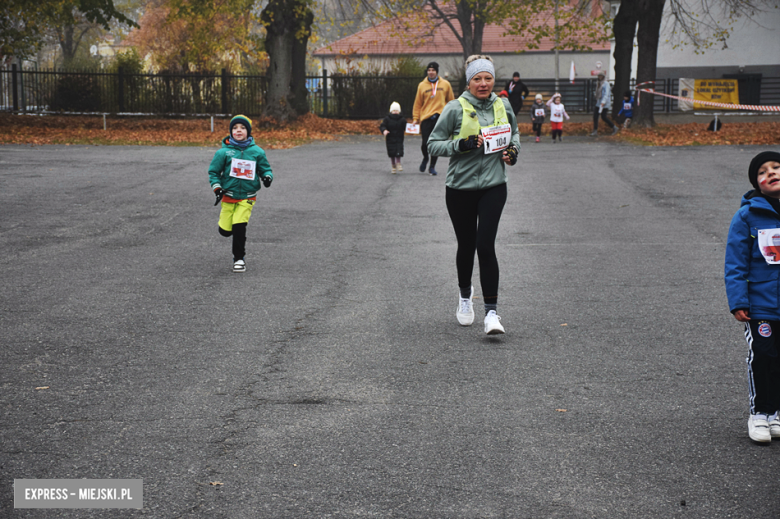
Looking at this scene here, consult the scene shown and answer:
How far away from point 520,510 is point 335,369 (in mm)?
2108

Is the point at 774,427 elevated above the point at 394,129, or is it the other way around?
the point at 394,129

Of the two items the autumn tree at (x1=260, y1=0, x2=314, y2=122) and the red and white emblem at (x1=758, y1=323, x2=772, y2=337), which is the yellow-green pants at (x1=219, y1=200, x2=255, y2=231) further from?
the autumn tree at (x1=260, y1=0, x2=314, y2=122)

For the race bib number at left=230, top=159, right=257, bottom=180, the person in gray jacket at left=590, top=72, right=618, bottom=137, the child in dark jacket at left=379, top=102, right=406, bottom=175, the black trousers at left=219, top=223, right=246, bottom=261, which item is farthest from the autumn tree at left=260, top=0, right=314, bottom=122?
the black trousers at left=219, top=223, right=246, bottom=261

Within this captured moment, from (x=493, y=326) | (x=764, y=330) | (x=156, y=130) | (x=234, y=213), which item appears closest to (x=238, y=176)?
(x=234, y=213)

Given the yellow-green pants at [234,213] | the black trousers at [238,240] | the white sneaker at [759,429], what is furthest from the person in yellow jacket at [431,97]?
the white sneaker at [759,429]

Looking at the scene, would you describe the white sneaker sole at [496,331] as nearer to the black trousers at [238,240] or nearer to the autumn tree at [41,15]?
the black trousers at [238,240]

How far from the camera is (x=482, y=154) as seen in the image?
6.11 meters

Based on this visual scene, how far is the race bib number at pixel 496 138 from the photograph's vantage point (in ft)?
→ 19.8

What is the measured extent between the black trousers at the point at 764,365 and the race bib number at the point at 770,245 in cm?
30

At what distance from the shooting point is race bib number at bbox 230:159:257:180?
8.41 m

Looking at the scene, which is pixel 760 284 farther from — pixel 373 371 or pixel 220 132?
pixel 220 132

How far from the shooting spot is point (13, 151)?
2009 centimetres

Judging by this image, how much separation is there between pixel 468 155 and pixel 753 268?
8.10 ft

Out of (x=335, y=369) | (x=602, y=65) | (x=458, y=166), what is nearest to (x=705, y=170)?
(x=458, y=166)
